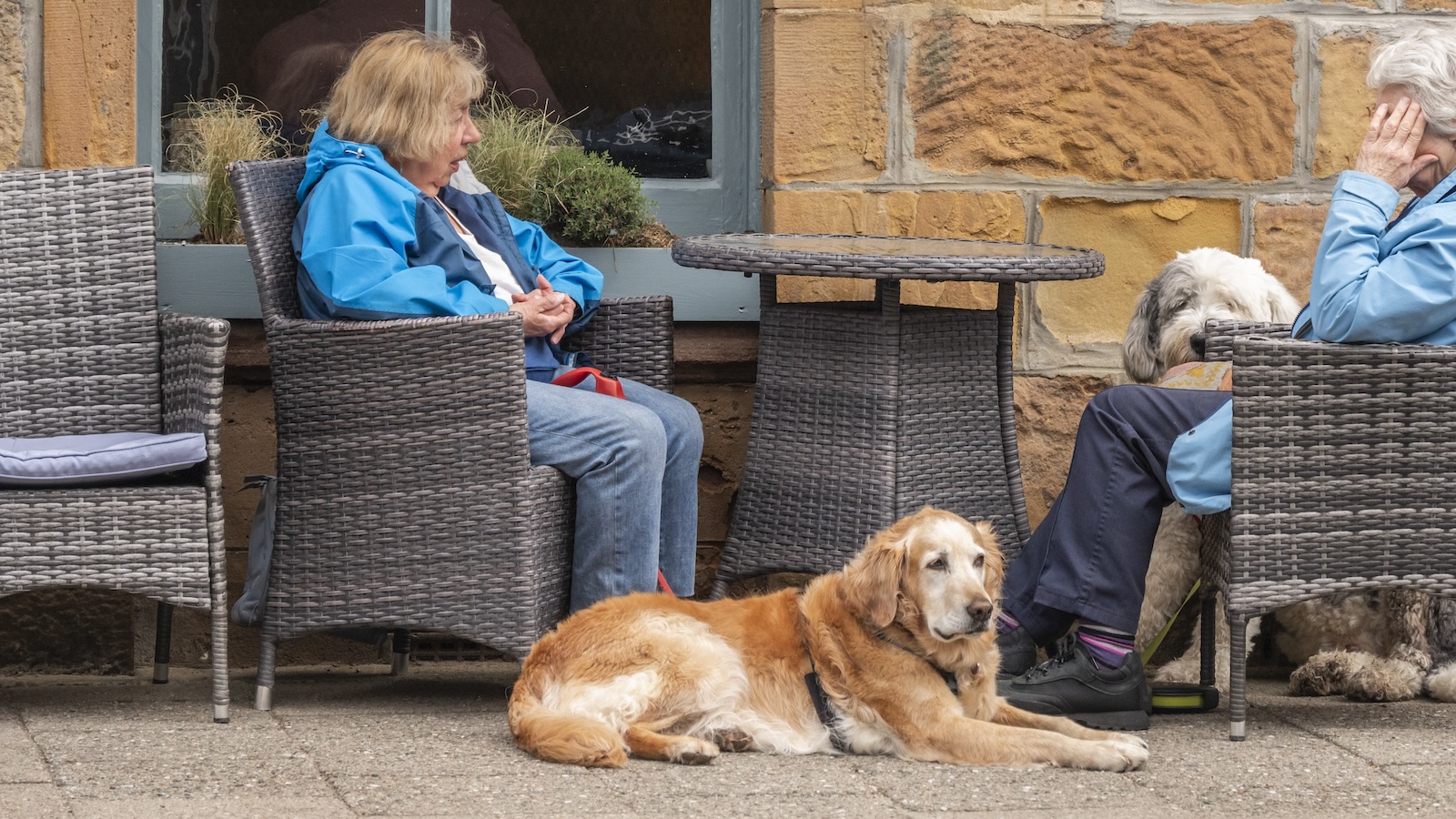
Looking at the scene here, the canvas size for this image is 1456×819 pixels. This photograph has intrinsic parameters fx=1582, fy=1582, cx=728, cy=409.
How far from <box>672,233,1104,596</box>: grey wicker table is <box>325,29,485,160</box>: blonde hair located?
27.4 inches

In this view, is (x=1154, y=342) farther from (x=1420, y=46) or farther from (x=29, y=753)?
(x=29, y=753)

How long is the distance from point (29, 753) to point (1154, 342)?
2.86 meters

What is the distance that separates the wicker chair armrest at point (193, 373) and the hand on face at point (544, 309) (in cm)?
74

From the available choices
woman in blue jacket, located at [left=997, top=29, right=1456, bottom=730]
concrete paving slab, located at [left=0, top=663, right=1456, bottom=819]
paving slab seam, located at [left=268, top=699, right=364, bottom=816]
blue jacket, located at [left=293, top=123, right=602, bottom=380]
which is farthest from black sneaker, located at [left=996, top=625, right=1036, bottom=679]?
paving slab seam, located at [left=268, top=699, right=364, bottom=816]

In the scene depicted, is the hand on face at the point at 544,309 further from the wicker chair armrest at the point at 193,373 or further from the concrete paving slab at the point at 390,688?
the concrete paving slab at the point at 390,688

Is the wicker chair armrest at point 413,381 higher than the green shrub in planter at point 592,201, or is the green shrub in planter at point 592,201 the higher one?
the green shrub in planter at point 592,201

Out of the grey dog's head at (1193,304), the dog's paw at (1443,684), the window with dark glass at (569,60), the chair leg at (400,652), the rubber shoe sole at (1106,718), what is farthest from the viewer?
the window with dark glass at (569,60)

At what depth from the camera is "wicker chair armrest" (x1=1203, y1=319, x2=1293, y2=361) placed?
3.91 metres

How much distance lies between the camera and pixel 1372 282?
3.24 meters

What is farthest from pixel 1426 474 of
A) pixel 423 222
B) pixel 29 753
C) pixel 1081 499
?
pixel 29 753

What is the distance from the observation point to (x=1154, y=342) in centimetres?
418

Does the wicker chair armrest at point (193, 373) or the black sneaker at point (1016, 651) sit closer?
the wicker chair armrest at point (193, 373)

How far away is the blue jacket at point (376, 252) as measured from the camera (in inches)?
144

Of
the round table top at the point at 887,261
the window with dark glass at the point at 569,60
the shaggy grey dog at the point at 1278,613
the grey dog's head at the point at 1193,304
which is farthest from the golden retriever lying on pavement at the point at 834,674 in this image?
the window with dark glass at the point at 569,60
